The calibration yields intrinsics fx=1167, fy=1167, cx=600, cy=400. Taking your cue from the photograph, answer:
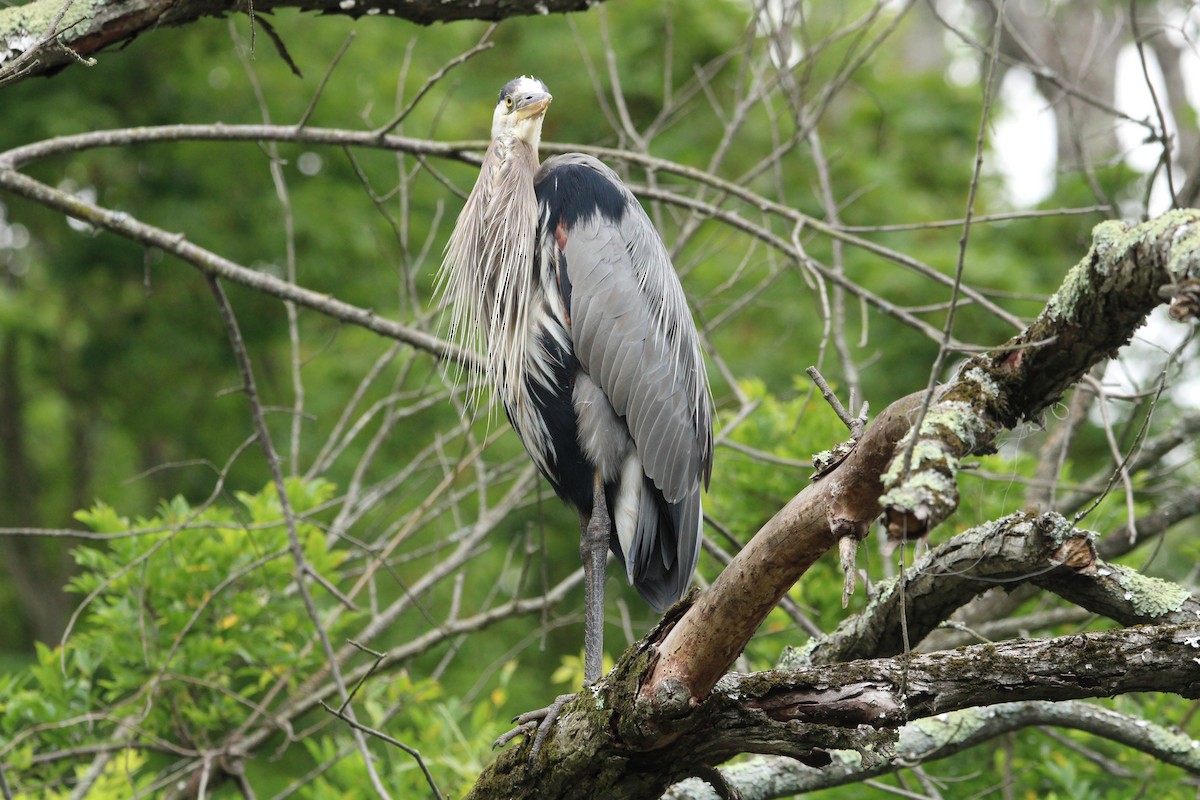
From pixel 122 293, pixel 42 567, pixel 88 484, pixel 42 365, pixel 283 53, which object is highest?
pixel 283 53

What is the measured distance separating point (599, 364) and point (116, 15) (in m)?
1.79

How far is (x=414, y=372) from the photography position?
785cm

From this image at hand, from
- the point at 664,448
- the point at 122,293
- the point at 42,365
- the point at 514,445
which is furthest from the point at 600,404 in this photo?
the point at 42,365

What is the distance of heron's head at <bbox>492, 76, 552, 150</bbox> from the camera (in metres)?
4.35

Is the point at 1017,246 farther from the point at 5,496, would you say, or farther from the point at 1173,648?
the point at 5,496

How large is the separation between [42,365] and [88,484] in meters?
1.10

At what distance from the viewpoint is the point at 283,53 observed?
3.55 metres

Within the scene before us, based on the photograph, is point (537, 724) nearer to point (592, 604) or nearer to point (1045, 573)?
point (592, 604)

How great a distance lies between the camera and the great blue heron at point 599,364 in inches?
157

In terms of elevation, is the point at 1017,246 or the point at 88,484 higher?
the point at 1017,246

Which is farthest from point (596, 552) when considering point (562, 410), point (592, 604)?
point (562, 410)

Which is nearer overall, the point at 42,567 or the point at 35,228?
the point at 35,228

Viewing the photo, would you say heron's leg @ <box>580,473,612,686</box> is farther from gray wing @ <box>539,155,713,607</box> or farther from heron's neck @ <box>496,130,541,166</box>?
heron's neck @ <box>496,130,541,166</box>

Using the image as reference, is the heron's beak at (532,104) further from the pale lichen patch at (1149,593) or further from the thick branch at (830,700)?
the pale lichen patch at (1149,593)
